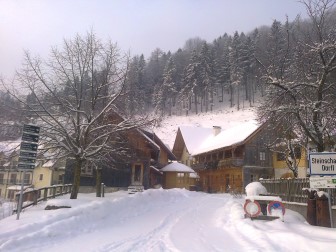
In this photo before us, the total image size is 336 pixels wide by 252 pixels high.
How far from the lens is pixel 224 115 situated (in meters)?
85.4

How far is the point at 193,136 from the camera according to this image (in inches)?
2515

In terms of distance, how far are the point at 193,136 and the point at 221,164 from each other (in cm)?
1606

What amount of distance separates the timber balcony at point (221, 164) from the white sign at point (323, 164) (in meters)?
34.3

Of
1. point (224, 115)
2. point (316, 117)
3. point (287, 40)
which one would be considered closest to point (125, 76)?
point (287, 40)

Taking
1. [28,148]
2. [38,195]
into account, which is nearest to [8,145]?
[38,195]

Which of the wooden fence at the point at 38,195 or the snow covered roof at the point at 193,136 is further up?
the snow covered roof at the point at 193,136

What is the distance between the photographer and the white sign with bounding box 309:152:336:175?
10.6 metres

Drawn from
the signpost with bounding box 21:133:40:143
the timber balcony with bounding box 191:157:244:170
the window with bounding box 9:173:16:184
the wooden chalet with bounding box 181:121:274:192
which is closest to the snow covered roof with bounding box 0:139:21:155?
the signpost with bounding box 21:133:40:143

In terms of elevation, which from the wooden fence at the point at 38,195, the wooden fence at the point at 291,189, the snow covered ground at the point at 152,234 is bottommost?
the snow covered ground at the point at 152,234

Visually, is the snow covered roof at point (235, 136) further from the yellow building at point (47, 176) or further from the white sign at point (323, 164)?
the white sign at point (323, 164)

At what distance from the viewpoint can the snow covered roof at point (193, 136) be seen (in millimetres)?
61525

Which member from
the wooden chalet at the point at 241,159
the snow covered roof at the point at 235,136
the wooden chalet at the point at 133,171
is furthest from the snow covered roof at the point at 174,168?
the wooden chalet at the point at 133,171

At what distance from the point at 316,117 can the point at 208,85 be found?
80283 mm

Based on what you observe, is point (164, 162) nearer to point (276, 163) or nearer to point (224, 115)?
point (276, 163)
